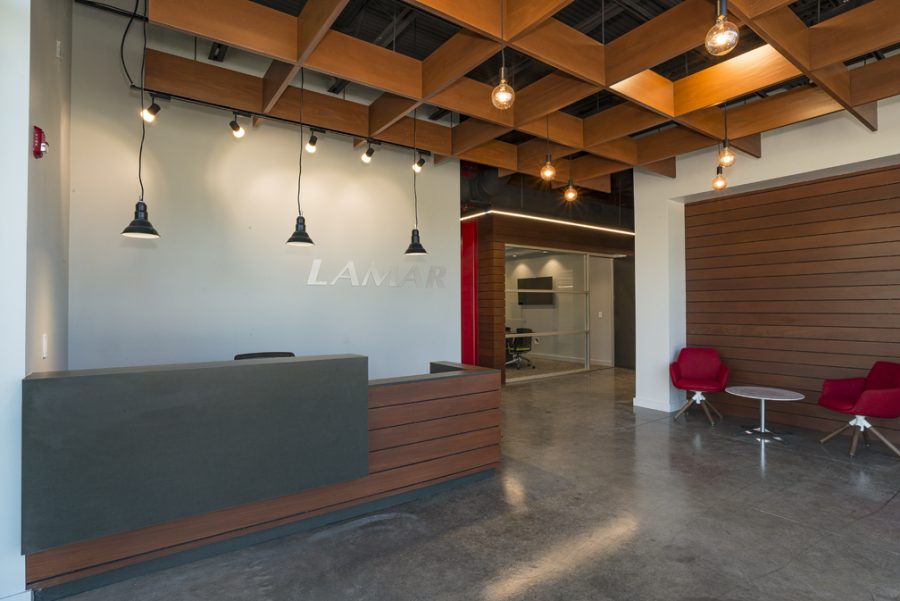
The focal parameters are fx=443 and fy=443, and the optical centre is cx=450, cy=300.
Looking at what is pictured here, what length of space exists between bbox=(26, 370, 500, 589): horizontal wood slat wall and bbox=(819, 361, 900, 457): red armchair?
11.8ft

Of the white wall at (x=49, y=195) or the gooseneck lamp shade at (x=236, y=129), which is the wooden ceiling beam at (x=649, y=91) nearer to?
the gooseneck lamp shade at (x=236, y=129)

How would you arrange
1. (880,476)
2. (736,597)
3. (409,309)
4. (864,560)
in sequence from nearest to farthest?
(736,597) → (864,560) → (880,476) → (409,309)

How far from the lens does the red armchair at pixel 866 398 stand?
4.23 metres

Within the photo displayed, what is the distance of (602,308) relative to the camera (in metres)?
10.5

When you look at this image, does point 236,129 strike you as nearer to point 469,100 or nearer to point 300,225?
point 300,225

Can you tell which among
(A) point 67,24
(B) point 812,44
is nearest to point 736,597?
(B) point 812,44

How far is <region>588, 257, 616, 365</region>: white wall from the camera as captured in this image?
10422 millimetres

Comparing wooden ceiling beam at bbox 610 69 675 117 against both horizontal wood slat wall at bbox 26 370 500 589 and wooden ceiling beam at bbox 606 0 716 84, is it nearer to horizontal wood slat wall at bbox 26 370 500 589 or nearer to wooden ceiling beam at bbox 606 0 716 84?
wooden ceiling beam at bbox 606 0 716 84

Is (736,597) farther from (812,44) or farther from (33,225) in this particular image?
(33,225)

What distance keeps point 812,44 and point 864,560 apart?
3.64 meters

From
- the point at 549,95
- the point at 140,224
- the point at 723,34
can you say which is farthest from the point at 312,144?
the point at 723,34

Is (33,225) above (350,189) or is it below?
below

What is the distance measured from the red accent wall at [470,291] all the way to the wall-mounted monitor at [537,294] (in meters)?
1.47

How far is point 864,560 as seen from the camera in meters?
2.65
